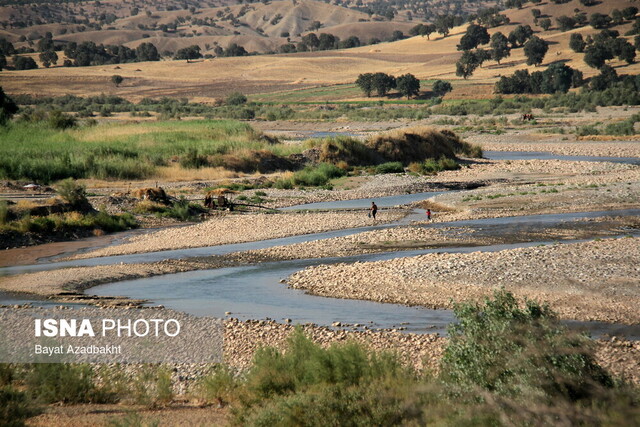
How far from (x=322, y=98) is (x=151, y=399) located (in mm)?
131707

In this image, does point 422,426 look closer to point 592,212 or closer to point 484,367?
point 484,367

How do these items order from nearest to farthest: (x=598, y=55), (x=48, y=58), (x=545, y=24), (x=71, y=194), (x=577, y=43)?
(x=71, y=194) → (x=598, y=55) → (x=577, y=43) → (x=545, y=24) → (x=48, y=58)

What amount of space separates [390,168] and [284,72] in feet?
423

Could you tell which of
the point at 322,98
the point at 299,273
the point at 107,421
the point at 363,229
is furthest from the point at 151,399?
the point at 322,98

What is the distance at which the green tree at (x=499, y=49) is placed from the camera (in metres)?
150

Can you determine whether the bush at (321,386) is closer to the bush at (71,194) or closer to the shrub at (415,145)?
the bush at (71,194)

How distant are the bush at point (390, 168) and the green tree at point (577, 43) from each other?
338ft

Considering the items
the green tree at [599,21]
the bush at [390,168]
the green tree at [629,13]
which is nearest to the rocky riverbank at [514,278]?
the bush at [390,168]

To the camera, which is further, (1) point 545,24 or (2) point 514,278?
(1) point 545,24

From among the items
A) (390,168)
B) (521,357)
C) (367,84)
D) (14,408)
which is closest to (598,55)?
(367,84)

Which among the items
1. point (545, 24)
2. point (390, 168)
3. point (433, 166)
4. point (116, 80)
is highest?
point (545, 24)

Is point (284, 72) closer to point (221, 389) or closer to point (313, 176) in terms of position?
point (313, 176)

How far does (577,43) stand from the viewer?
144 metres

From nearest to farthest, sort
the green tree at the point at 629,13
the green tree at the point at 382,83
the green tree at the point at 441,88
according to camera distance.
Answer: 1. the green tree at the point at 441,88
2. the green tree at the point at 382,83
3. the green tree at the point at 629,13
